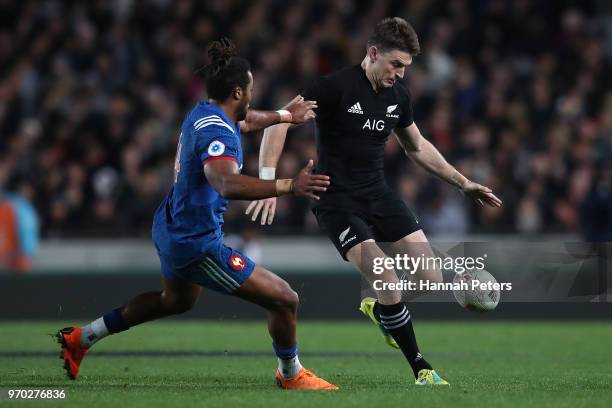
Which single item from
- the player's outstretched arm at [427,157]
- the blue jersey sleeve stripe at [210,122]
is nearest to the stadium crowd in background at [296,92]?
the player's outstretched arm at [427,157]

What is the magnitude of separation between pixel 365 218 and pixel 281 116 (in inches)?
40.9

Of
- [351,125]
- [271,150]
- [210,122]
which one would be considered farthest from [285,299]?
[351,125]

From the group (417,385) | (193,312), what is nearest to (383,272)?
(417,385)

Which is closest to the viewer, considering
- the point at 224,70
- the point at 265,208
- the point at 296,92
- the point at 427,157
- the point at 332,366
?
the point at 224,70

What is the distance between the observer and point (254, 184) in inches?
294

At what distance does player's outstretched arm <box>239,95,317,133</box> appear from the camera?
8.64 m

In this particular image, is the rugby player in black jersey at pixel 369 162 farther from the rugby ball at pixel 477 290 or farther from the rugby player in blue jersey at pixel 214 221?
the rugby player in blue jersey at pixel 214 221

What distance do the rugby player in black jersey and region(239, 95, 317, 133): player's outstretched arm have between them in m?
0.14

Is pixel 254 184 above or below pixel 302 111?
below

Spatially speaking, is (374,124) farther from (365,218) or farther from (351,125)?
(365,218)

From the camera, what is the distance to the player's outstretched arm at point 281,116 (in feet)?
28.3

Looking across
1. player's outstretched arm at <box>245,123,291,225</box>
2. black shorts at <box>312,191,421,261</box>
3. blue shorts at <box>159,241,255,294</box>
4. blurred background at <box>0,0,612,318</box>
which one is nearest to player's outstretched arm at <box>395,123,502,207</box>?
black shorts at <box>312,191,421,261</box>

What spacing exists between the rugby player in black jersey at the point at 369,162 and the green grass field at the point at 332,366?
909mm

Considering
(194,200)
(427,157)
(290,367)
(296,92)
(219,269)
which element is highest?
(296,92)
